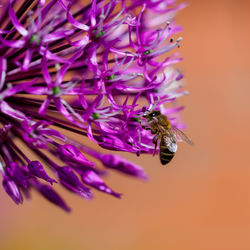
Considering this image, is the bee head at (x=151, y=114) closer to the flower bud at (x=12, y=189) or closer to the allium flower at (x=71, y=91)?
the allium flower at (x=71, y=91)

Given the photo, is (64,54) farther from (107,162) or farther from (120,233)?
(120,233)

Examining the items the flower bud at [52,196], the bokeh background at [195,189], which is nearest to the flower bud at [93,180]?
the flower bud at [52,196]

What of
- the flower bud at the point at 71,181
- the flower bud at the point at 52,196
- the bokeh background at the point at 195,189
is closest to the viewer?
the flower bud at the point at 71,181

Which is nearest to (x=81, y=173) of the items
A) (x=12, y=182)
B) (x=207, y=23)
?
(x=12, y=182)

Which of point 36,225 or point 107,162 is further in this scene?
point 36,225

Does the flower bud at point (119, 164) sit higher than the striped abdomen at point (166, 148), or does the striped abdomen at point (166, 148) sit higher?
the striped abdomen at point (166, 148)

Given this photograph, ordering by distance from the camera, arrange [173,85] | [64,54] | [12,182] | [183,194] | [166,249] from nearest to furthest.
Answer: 1. [12,182]
2. [64,54]
3. [173,85]
4. [166,249]
5. [183,194]

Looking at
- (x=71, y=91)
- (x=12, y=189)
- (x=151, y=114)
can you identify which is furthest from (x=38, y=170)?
(x=151, y=114)

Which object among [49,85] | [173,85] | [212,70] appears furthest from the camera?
[212,70]
